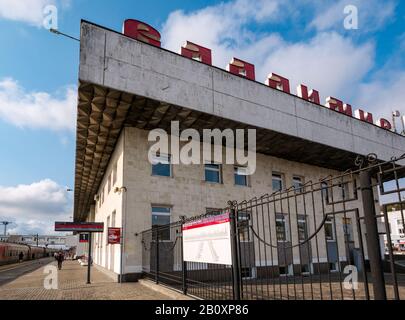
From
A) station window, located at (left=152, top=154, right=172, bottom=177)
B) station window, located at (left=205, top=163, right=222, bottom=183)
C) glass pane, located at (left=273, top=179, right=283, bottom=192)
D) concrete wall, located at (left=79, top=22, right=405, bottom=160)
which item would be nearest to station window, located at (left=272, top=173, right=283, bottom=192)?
glass pane, located at (left=273, top=179, right=283, bottom=192)

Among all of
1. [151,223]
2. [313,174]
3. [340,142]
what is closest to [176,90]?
[151,223]

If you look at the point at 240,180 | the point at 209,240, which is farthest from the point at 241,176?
the point at 209,240

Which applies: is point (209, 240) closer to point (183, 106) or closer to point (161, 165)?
point (183, 106)

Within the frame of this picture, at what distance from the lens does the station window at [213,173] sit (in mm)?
17906

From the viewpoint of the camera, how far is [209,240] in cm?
750

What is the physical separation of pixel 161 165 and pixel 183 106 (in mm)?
3721

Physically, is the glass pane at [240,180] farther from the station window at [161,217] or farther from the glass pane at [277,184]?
the station window at [161,217]

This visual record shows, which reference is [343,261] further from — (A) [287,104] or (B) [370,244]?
(B) [370,244]

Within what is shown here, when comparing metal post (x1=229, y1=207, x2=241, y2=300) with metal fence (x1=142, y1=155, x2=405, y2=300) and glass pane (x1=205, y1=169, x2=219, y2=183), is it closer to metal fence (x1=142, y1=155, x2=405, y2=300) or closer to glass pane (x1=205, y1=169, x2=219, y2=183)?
A: metal fence (x1=142, y1=155, x2=405, y2=300)

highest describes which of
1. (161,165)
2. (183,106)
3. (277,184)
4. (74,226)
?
Answer: (183,106)

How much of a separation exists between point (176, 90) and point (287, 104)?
21.3 ft

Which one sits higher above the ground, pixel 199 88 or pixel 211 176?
pixel 199 88

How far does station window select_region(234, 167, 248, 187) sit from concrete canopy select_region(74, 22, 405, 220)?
5.13 ft

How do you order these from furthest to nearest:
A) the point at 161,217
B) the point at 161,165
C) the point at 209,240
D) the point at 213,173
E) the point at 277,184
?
the point at 277,184, the point at 213,173, the point at 161,165, the point at 161,217, the point at 209,240
